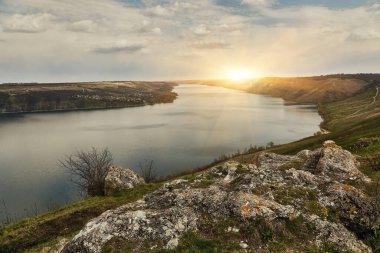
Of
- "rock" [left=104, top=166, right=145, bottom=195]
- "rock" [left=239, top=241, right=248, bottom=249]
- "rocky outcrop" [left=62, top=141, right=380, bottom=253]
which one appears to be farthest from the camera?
"rock" [left=104, top=166, right=145, bottom=195]

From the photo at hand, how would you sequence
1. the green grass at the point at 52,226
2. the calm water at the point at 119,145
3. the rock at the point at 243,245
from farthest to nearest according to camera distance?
the calm water at the point at 119,145 < the green grass at the point at 52,226 < the rock at the point at 243,245

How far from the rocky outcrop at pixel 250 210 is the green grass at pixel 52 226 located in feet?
25.1

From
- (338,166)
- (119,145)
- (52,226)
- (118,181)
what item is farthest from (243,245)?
(119,145)

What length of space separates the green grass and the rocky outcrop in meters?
7.64

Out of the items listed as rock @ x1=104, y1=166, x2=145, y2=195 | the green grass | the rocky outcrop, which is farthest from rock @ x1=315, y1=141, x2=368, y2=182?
rock @ x1=104, y1=166, x2=145, y2=195

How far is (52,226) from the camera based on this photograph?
80.2ft

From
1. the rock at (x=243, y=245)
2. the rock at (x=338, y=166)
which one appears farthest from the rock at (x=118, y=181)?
the rock at (x=243, y=245)

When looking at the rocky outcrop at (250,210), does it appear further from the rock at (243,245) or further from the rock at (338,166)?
the rock at (338,166)

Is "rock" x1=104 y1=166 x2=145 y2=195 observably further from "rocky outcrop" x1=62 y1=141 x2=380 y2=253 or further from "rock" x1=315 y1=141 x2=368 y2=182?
"rock" x1=315 y1=141 x2=368 y2=182

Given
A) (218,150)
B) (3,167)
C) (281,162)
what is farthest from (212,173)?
(3,167)

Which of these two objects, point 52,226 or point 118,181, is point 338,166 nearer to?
point 118,181

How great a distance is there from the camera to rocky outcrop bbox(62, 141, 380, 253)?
1549cm

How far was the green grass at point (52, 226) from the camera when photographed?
22875mm

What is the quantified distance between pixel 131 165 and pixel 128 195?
43.7 meters
